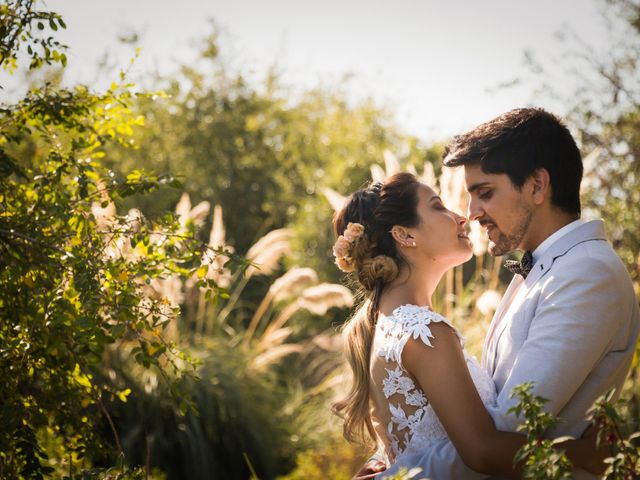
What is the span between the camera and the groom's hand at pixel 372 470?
3229 mm

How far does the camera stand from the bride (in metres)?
2.69

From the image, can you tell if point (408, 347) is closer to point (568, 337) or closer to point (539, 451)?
point (568, 337)

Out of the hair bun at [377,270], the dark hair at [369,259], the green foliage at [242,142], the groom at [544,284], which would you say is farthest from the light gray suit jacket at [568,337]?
the green foliage at [242,142]

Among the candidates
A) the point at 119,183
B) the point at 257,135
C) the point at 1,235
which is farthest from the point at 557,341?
the point at 257,135

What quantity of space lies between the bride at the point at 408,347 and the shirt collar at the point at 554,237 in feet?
1.38

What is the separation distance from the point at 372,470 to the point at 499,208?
1190 mm

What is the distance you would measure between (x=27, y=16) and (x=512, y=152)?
1885 millimetres

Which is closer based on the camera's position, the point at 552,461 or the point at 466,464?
the point at 552,461

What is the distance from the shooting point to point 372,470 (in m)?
3.28

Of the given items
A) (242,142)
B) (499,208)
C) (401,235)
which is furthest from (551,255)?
(242,142)

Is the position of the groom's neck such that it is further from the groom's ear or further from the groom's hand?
the groom's hand

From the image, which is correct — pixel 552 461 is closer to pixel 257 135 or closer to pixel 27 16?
pixel 27 16

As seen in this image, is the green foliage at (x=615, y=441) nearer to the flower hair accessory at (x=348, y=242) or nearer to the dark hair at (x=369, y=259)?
the dark hair at (x=369, y=259)

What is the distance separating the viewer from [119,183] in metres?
2.84
